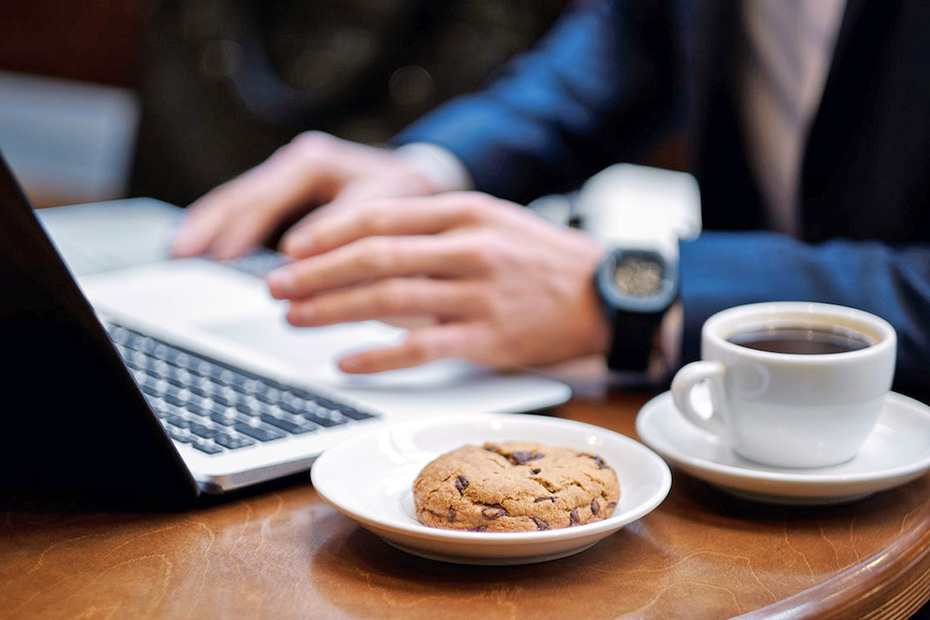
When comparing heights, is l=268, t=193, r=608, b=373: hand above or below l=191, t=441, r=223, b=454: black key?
above

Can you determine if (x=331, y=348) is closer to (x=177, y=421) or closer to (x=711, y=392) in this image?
(x=177, y=421)

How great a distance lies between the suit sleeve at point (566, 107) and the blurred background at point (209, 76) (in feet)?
3.89

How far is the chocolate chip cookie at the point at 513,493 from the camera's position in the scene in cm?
46

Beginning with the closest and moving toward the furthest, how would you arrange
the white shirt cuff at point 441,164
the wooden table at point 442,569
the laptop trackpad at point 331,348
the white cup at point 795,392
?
the wooden table at point 442,569, the white cup at point 795,392, the laptop trackpad at point 331,348, the white shirt cuff at point 441,164

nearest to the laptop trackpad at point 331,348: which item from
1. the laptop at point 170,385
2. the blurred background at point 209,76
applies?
the laptop at point 170,385

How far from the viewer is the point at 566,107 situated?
138cm

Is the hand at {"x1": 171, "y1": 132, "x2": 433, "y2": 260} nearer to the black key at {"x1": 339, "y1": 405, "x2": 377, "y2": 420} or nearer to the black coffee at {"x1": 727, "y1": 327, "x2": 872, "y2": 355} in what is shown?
the black key at {"x1": 339, "y1": 405, "x2": 377, "y2": 420}

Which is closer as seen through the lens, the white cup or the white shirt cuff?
the white cup

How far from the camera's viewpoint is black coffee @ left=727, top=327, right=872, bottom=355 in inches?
23.3

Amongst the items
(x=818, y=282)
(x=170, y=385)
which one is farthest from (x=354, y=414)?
(x=818, y=282)

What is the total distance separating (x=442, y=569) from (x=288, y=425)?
186mm

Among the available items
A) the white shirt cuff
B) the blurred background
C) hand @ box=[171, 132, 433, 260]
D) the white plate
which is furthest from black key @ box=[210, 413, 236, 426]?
A: the blurred background

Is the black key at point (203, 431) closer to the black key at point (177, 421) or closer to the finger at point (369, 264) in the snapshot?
the black key at point (177, 421)

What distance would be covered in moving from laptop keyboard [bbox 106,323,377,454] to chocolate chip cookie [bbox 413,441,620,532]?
5.8 inches
